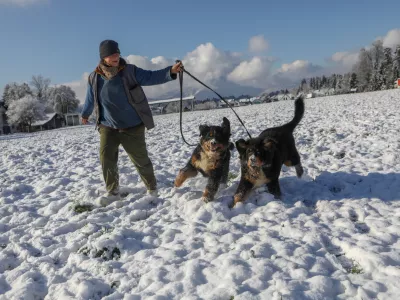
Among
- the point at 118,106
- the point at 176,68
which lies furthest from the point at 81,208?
the point at 176,68

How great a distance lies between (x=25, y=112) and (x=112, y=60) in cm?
5586

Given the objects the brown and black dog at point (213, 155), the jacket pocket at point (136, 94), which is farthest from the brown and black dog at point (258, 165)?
the jacket pocket at point (136, 94)

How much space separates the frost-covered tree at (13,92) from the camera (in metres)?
62.0

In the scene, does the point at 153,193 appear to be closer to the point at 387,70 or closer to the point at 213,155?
the point at 213,155

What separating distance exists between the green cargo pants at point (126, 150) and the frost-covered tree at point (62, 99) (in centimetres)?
7252

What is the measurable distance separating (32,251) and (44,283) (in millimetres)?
803

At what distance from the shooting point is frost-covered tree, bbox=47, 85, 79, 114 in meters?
71.4

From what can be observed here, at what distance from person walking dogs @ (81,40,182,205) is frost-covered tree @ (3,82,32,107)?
6606cm

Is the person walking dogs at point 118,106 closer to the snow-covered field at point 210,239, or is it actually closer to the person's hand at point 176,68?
the person's hand at point 176,68

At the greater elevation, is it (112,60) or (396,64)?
(396,64)

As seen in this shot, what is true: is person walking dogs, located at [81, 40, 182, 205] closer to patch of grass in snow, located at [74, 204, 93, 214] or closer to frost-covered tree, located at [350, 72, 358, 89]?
patch of grass in snow, located at [74, 204, 93, 214]

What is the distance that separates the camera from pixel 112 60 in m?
4.78

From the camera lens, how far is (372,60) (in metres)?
76.6

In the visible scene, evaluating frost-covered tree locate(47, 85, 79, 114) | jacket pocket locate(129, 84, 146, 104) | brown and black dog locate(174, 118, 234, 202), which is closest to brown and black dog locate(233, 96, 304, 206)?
brown and black dog locate(174, 118, 234, 202)
